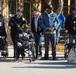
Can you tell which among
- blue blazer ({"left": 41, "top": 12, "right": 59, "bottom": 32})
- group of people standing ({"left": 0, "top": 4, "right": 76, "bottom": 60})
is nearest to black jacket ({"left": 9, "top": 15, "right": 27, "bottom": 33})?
group of people standing ({"left": 0, "top": 4, "right": 76, "bottom": 60})

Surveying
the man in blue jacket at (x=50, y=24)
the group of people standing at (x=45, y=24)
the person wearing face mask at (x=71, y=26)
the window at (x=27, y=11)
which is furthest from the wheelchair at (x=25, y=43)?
the window at (x=27, y=11)

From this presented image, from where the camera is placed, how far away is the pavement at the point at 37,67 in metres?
12.3

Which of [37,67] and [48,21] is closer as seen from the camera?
[37,67]

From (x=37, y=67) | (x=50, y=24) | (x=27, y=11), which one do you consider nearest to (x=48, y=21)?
(x=50, y=24)

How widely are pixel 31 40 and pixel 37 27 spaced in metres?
1.03

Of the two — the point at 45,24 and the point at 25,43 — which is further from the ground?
the point at 45,24

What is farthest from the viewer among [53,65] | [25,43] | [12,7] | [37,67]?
[12,7]

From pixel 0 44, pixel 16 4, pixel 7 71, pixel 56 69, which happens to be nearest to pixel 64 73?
pixel 56 69

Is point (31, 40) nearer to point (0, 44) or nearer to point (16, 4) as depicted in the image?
point (0, 44)

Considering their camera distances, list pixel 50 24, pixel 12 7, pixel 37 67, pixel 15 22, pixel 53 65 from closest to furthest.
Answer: pixel 37 67 → pixel 53 65 → pixel 15 22 → pixel 50 24 → pixel 12 7

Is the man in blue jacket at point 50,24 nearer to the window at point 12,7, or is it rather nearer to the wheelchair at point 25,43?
the wheelchair at point 25,43

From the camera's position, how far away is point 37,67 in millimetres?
13367

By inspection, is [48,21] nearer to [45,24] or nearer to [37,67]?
[45,24]

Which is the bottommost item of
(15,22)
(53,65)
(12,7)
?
(53,65)
